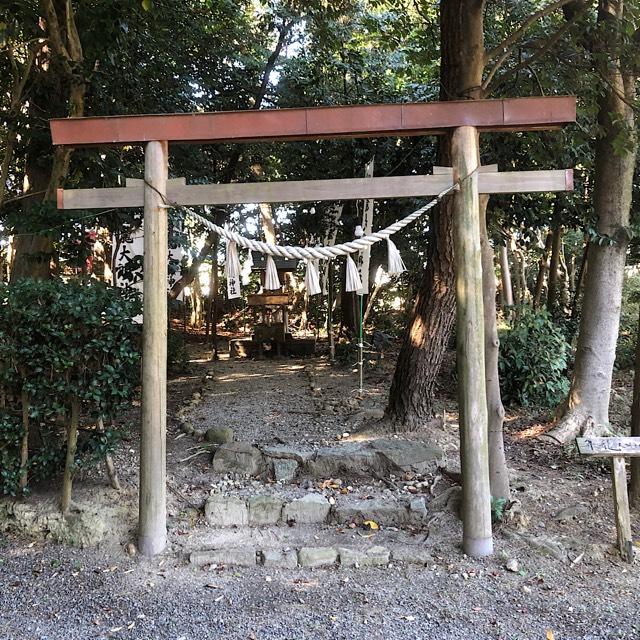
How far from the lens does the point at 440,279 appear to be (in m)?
5.20

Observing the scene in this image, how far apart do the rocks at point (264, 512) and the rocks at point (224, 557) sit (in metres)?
0.45

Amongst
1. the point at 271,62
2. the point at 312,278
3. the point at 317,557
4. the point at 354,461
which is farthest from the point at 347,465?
the point at 271,62

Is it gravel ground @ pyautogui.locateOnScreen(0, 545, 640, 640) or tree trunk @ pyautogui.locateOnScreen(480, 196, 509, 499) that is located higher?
tree trunk @ pyautogui.locateOnScreen(480, 196, 509, 499)

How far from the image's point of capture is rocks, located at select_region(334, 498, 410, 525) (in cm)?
393

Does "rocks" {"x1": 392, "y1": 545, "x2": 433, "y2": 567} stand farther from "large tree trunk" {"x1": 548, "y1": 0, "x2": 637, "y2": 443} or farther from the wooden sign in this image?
"large tree trunk" {"x1": 548, "y1": 0, "x2": 637, "y2": 443}

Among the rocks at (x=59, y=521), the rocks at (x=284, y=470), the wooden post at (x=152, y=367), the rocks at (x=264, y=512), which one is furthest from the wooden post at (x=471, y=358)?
the rocks at (x=59, y=521)

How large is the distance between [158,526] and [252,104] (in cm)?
761

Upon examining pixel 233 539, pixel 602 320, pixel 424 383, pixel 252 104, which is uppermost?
pixel 252 104

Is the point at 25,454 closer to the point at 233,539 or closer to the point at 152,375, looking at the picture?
the point at 152,375

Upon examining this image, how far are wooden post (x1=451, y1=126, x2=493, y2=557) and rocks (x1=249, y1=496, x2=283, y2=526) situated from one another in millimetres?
1392

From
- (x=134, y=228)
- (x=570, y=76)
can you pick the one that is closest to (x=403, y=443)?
(x=134, y=228)

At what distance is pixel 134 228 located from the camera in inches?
212

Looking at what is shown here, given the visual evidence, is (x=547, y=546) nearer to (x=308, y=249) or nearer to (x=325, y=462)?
(x=325, y=462)

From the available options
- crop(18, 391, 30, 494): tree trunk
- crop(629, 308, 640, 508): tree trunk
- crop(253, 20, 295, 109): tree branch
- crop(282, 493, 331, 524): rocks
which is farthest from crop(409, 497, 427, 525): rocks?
crop(253, 20, 295, 109): tree branch
